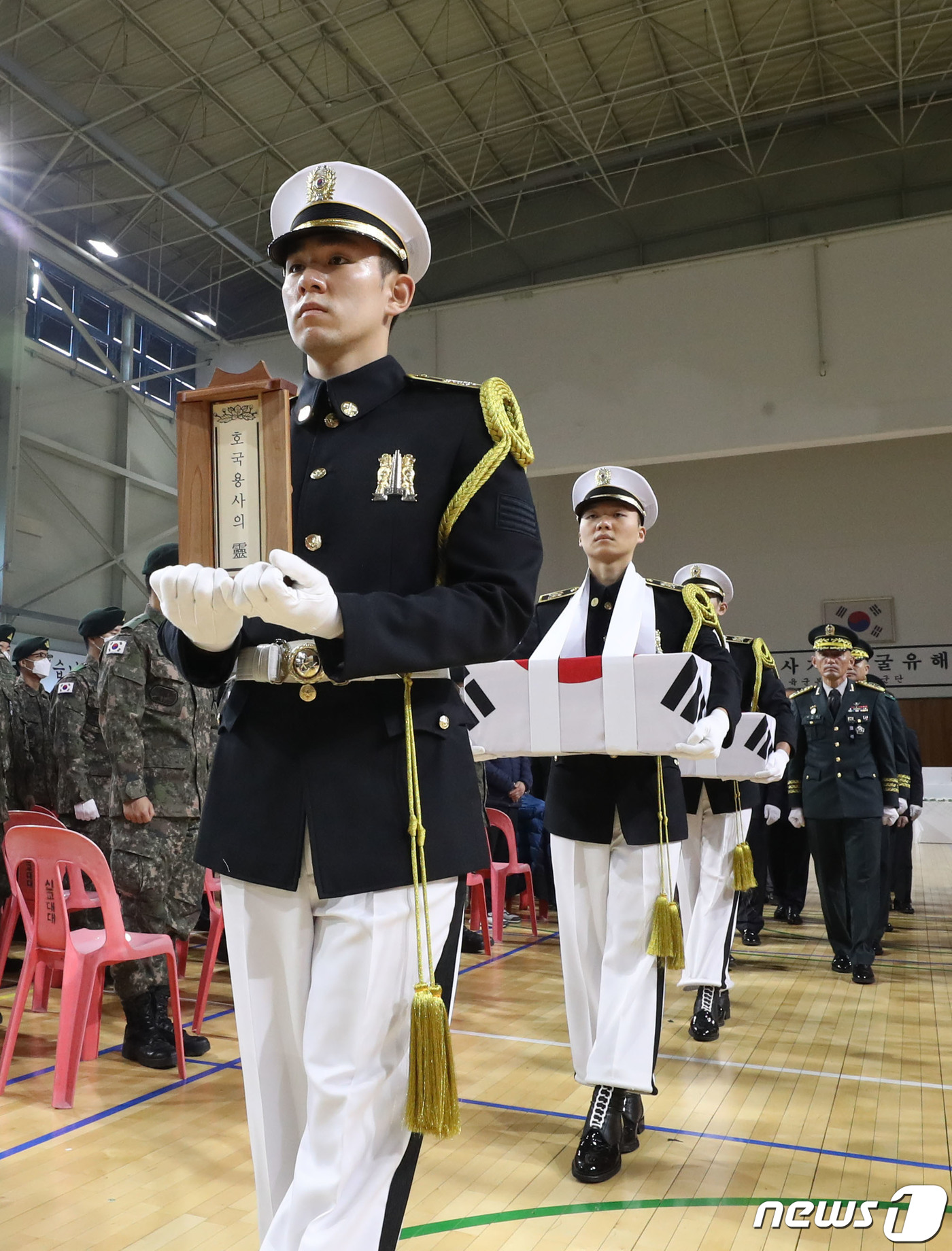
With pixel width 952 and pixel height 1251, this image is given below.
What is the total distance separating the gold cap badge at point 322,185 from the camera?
146cm

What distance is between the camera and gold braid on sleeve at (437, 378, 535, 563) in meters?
1.40

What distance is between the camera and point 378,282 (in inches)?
58.3

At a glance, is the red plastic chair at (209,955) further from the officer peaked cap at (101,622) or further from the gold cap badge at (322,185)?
the gold cap badge at (322,185)

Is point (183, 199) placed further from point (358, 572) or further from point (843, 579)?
point (358, 572)

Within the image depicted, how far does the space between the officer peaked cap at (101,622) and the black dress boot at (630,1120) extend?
11.5ft

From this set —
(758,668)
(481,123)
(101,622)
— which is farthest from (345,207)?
(481,123)

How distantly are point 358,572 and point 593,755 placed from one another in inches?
59.2

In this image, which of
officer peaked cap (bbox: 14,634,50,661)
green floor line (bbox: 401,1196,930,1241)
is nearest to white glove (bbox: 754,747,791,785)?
green floor line (bbox: 401,1196,930,1241)

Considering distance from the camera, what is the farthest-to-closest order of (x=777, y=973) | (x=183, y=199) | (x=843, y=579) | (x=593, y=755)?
1. (x=843, y=579)
2. (x=183, y=199)
3. (x=777, y=973)
4. (x=593, y=755)

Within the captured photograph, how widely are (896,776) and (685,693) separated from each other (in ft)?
11.1

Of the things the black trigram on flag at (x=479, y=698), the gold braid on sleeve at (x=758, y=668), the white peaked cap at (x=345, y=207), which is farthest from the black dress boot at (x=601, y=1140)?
the gold braid on sleeve at (x=758, y=668)

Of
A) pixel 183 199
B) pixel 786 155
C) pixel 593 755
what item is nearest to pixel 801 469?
pixel 786 155

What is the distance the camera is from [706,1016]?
3.85m

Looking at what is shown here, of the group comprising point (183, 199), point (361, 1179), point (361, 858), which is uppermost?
point (183, 199)
